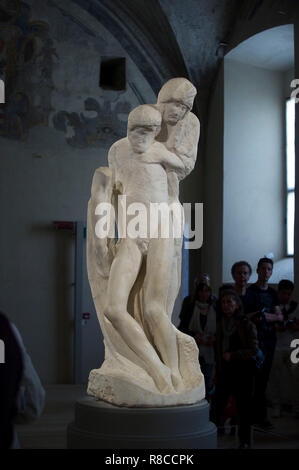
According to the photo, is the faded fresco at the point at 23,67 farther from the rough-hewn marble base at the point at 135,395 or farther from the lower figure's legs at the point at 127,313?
the rough-hewn marble base at the point at 135,395

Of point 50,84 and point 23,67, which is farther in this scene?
point 50,84

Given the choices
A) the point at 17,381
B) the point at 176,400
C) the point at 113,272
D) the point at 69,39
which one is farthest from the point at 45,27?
the point at 17,381

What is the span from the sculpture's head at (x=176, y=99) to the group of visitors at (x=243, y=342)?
1540mm

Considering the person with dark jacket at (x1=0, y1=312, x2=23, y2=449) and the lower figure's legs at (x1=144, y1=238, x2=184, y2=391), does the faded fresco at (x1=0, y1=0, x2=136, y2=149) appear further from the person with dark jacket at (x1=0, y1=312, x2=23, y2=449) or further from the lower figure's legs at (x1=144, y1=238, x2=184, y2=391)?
the person with dark jacket at (x1=0, y1=312, x2=23, y2=449)

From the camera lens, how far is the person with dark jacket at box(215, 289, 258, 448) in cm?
548

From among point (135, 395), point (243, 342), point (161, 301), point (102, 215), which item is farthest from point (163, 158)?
point (135, 395)

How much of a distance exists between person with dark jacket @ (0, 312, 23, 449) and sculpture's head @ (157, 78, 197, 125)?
11.4 feet

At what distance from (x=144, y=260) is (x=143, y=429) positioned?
1.29m

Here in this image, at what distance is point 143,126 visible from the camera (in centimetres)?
525

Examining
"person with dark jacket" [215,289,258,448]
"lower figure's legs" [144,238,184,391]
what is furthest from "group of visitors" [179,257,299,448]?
"lower figure's legs" [144,238,184,391]

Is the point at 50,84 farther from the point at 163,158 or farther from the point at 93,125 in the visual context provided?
the point at 163,158

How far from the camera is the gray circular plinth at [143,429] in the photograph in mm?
4699
